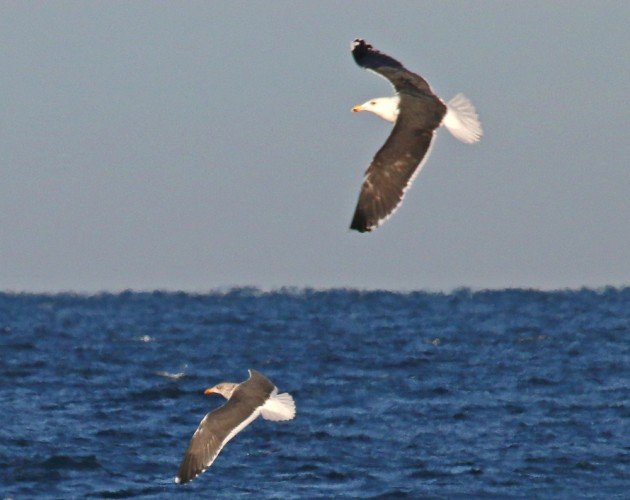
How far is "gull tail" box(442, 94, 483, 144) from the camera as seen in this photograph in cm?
1065

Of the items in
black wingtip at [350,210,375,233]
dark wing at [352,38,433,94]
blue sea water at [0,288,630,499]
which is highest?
dark wing at [352,38,433,94]

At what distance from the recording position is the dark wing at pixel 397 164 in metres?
10.8

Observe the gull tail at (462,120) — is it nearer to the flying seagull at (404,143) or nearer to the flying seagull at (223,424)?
the flying seagull at (404,143)

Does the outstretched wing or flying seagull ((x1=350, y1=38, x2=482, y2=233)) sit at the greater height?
flying seagull ((x1=350, y1=38, x2=482, y2=233))

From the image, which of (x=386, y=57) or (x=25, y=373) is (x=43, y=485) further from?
(x=25, y=373)

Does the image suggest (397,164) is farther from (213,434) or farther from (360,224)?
(213,434)

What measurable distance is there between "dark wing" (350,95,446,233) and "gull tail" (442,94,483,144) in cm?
8

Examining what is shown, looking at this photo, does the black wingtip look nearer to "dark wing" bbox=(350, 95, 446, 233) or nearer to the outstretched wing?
"dark wing" bbox=(350, 95, 446, 233)

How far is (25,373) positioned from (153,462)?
13630 millimetres

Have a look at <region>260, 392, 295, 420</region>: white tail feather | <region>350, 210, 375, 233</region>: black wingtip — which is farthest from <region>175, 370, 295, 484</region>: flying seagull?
<region>350, 210, 375, 233</region>: black wingtip

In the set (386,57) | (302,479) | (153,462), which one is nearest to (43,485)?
(153,462)

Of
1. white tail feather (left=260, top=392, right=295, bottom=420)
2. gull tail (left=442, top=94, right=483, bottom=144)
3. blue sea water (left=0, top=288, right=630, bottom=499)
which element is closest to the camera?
gull tail (left=442, top=94, right=483, bottom=144)

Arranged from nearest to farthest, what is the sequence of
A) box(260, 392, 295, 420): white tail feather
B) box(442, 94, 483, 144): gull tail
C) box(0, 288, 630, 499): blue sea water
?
box(442, 94, 483, 144): gull tail
box(260, 392, 295, 420): white tail feather
box(0, 288, 630, 499): blue sea water

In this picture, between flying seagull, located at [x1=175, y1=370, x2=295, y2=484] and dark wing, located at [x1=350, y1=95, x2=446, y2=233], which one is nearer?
dark wing, located at [x1=350, y1=95, x2=446, y2=233]
